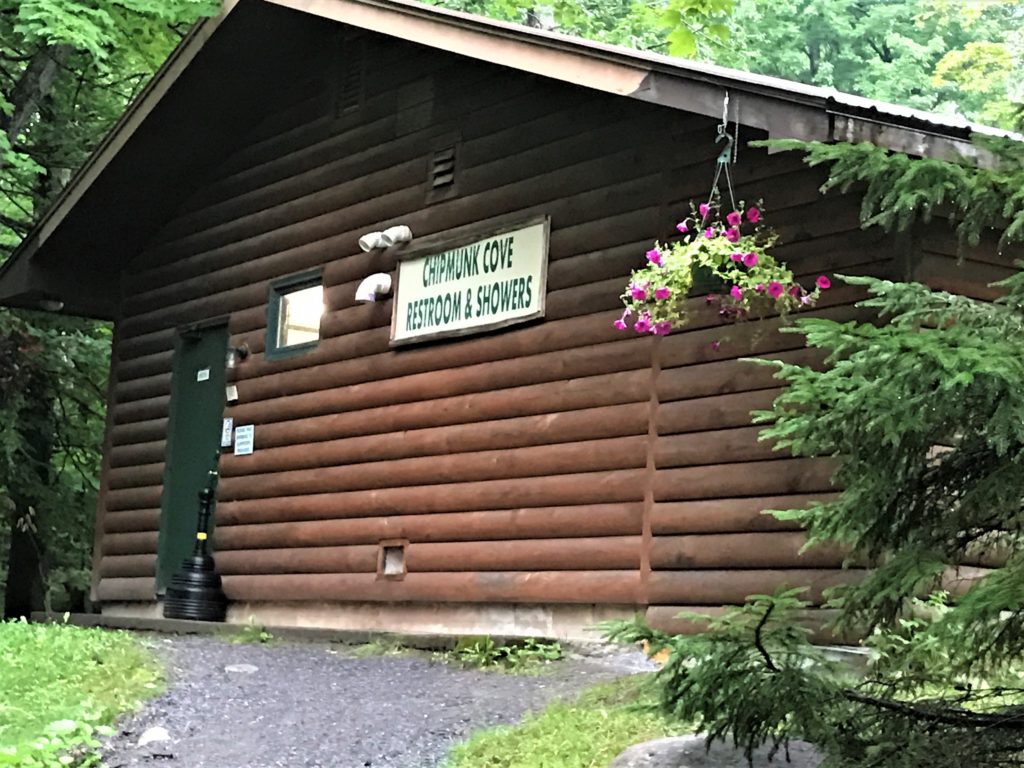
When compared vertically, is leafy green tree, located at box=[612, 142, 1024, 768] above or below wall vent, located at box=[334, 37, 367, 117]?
below

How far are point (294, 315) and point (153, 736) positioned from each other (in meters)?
5.64

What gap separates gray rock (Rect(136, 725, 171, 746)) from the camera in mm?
6398

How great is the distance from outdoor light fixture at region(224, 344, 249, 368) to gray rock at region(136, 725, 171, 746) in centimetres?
562

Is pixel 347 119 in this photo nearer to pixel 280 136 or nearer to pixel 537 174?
pixel 280 136

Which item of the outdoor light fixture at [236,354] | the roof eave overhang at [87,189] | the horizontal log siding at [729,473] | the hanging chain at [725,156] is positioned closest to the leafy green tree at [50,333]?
the roof eave overhang at [87,189]

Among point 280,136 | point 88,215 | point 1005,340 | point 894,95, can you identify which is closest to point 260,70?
point 280,136

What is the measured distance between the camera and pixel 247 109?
39.7 ft

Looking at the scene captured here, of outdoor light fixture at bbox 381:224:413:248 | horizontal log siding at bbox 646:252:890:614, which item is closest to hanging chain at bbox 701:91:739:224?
horizontal log siding at bbox 646:252:890:614

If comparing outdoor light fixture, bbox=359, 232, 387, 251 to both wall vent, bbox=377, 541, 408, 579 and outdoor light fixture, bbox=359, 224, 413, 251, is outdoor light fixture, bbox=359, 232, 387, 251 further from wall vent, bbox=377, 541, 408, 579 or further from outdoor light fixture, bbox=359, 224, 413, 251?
wall vent, bbox=377, 541, 408, 579

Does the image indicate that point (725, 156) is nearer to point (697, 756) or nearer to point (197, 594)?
point (697, 756)

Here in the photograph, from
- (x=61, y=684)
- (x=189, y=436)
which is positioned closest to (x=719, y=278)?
(x=61, y=684)

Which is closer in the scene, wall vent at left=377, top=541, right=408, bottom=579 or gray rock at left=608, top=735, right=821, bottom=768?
gray rock at left=608, top=735, right=821, bottom=768

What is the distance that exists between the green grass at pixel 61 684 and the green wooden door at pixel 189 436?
9.38ft

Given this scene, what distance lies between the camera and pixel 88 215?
42.0ft
